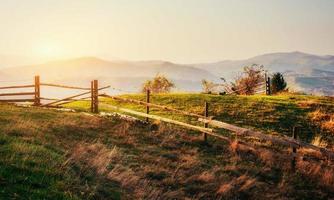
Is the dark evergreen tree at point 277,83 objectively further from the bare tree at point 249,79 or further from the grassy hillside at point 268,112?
the grassy hillside at point 268,112

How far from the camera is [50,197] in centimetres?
844

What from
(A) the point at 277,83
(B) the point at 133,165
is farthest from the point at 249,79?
(B) the point at 133,165

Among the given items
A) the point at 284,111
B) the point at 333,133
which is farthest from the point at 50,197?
the point at 284,111

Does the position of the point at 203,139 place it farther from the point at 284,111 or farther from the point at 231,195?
the point at 284,111

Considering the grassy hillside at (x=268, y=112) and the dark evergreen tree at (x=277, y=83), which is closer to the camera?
the grassy hillside at (x=268, y=112)

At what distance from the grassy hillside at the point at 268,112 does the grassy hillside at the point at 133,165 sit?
17.1ft

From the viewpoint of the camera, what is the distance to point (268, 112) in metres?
26.8

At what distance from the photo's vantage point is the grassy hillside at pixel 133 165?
973cm

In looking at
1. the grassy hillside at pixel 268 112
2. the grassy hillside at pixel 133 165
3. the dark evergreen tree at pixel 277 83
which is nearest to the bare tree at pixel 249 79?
the dark evergreen tree at pixel 277 83

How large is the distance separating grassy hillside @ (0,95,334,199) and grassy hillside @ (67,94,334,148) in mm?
5224

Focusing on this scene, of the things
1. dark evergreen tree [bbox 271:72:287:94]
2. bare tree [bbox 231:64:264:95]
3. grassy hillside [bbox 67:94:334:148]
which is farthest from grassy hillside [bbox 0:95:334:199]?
bare tree [bbox 231:64:264:95]

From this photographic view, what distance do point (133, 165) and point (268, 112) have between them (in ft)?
51.2

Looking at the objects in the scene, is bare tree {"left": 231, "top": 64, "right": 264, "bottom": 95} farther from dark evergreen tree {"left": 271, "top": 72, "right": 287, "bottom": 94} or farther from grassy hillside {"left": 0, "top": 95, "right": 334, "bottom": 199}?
grassy hillside {"left": 0, "top": 95, "right": 334, "bottom": 199}

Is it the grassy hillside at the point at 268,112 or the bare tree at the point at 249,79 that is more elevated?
A: the bare tree at the point at 249,79
